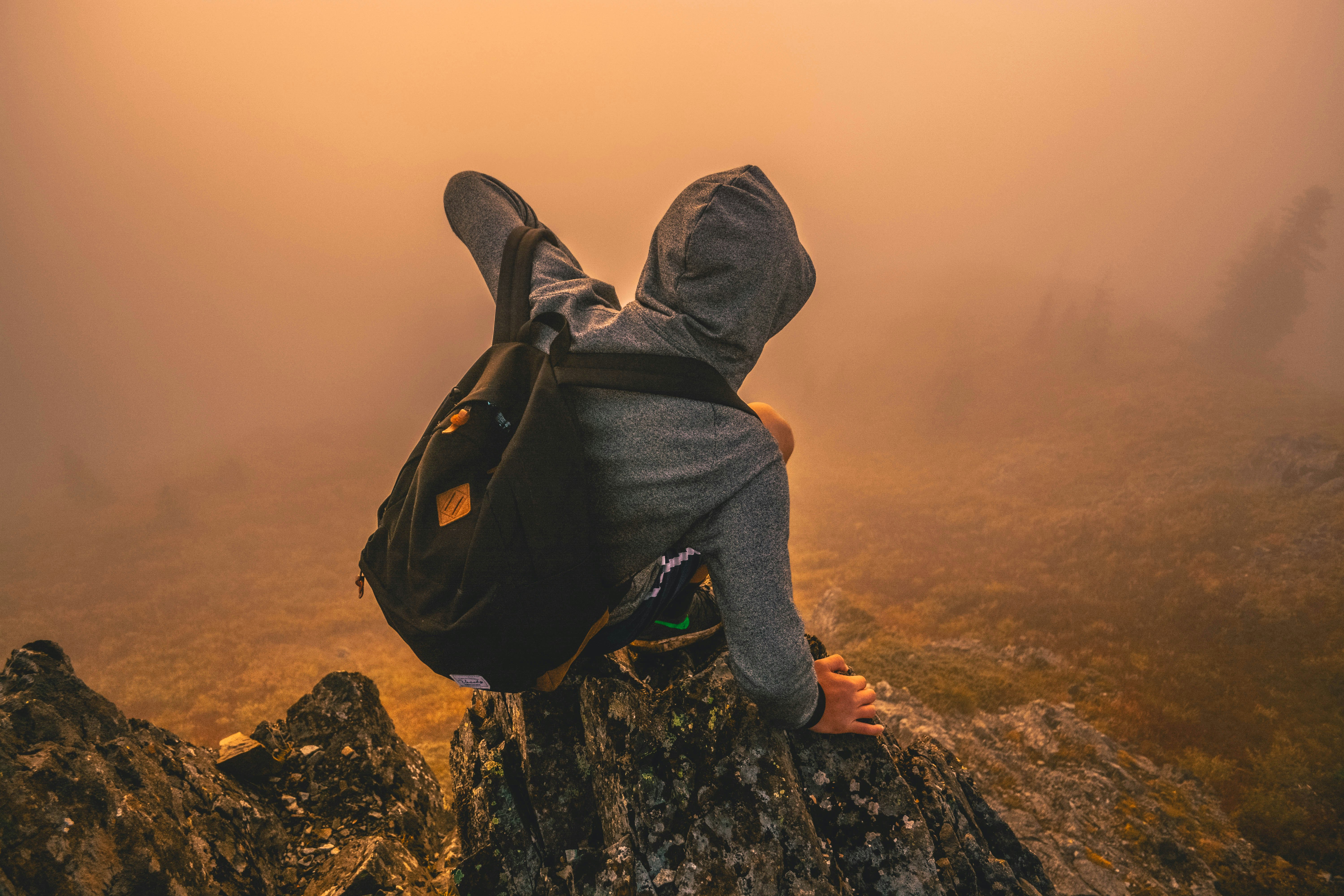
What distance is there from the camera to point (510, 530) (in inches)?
73.0

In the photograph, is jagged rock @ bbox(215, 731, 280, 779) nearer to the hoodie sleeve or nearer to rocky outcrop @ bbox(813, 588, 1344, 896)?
the hoodie sleeve

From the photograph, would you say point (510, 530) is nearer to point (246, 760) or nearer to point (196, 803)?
point (196, 803)

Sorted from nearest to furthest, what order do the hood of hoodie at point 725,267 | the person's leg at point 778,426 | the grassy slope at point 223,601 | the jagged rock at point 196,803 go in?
the hood of hoodie at point 725,267 → the jagged rock at point 196,803 → the person's leg at point 778,426 → the grassy slope at point 223,601

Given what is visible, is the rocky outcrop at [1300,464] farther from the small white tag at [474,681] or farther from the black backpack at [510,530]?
the small white tag at [474,681]

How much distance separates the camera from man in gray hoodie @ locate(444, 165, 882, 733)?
2051 mm

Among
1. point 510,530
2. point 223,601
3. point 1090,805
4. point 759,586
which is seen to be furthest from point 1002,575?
point 223,601

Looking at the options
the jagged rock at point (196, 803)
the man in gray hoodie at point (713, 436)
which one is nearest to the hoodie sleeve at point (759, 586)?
the man in gray hoodie at point (713, 436)

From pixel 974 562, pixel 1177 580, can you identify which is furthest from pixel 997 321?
pixel 1177 580

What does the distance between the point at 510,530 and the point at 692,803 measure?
2096 mm

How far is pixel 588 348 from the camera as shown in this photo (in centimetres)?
219

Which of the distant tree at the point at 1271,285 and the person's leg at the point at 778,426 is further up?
the distant tree at the point at 1271,285

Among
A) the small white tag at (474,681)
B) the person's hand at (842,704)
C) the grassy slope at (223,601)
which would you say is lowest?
the grassy slope at (223,601)

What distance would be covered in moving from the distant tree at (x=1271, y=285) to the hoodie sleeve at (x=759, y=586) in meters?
64.1

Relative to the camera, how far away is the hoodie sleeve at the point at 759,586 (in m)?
2.08
